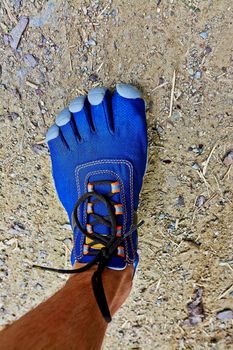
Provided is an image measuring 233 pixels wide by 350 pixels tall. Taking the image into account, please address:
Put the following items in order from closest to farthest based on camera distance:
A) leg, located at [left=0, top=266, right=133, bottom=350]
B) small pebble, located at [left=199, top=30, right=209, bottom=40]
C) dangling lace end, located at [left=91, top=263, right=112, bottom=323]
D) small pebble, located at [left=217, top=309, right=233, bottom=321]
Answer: leg, located at [left=0, top=266, right=133, bottom=350]
dangling lace end, located at [left=91, top=263, right=112, bottom=323]
small pebble, located at [left=199, top=30, right=209, bottom=40]
small pebble, located at [left=217, top=309, right=233, bottom=321]

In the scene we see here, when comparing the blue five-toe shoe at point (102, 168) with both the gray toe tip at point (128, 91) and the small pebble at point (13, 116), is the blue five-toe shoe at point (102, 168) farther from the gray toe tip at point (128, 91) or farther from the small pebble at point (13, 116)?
the small pebble at point (13, 116)

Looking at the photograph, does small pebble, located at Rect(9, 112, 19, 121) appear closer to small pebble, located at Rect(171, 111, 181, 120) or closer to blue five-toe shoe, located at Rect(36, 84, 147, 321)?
blue five-toe shoe, located at Rect(36, 84, 147, 321)

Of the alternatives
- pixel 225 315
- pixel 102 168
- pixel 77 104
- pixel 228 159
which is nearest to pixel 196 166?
pixel 228 159

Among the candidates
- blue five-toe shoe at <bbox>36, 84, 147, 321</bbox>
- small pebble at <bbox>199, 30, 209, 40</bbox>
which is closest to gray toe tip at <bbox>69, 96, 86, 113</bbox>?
blue five-toe shoe at <bbox>36, 84, 147, 321</bbox>

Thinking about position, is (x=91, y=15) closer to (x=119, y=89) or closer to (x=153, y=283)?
(x=119, y=89)

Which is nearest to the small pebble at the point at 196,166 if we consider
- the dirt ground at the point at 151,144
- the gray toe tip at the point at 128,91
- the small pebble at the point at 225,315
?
the dirt ground at the point at 151,144

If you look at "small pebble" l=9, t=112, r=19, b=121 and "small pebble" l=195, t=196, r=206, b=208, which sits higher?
"small pebble" l=9, t=112, r=19, b=121

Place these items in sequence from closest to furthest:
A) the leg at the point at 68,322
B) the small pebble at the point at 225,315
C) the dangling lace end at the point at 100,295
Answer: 1. the leg at the point at 68,322
2. the dangling lace end at the point at 100,295
3. the small pebble at the point at 225,315
